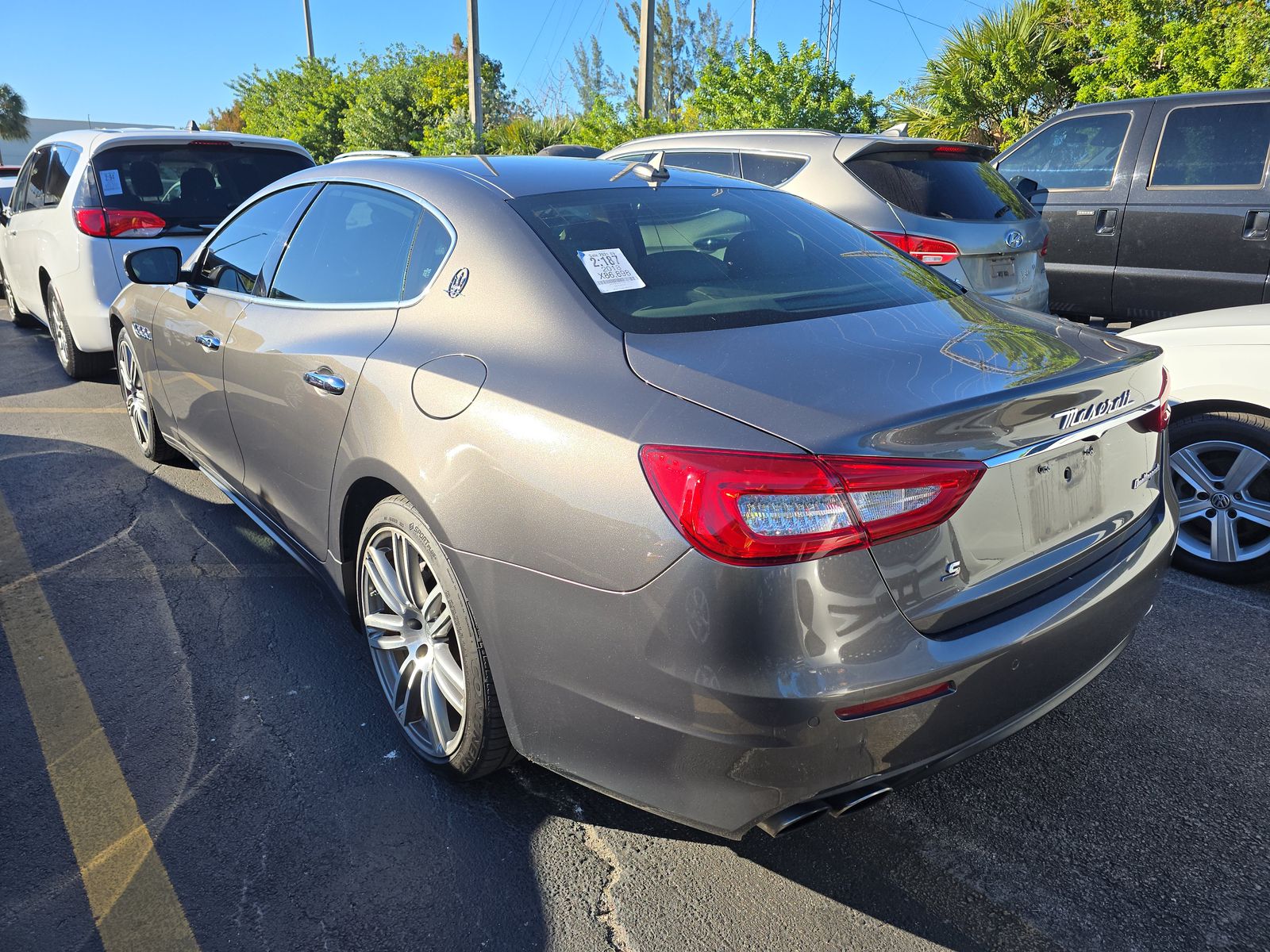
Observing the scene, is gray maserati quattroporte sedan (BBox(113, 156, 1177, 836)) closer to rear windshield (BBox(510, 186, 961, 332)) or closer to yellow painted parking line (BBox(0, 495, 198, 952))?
rear windshield (BBox(510, 186, 961, 332))

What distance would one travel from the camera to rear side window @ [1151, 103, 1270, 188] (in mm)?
6293

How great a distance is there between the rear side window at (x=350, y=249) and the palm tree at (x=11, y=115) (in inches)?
3486

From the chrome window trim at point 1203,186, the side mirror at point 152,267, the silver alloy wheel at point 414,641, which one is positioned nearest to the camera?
the silver alloy wheel at point 414,641

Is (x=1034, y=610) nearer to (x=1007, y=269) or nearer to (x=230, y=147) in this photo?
(x=1007, y=269)

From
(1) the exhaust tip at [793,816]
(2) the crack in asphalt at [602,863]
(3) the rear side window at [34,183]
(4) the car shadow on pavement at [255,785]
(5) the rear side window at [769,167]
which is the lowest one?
(2) the crack in asphalt at [602,863]

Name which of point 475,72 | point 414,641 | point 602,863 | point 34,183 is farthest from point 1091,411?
point 475,72

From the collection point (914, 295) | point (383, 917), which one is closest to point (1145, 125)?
point (914, 295)

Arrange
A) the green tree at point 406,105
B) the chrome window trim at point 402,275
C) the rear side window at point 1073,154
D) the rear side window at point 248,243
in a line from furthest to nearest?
1. the green tree at point 406,105
2. the rear side window at point 1073,154
3. the rear side window at point 248,243
4. the chrome window trim at point 402,275

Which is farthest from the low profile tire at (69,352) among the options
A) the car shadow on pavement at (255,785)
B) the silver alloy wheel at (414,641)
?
the silver alloy wheel at (414,641)

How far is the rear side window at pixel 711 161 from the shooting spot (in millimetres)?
6648

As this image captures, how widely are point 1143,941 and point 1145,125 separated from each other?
6416mm

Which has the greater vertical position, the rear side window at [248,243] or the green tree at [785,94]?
the green tree at [785,94]

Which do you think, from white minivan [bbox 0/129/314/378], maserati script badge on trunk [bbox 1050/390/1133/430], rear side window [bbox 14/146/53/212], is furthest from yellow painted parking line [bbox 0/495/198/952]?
rear side window [bbox 14/146/53/212]

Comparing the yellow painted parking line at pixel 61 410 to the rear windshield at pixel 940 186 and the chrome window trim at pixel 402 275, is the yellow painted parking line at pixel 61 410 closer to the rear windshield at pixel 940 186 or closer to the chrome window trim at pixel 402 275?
the chrome window trim at pixel 402 275
